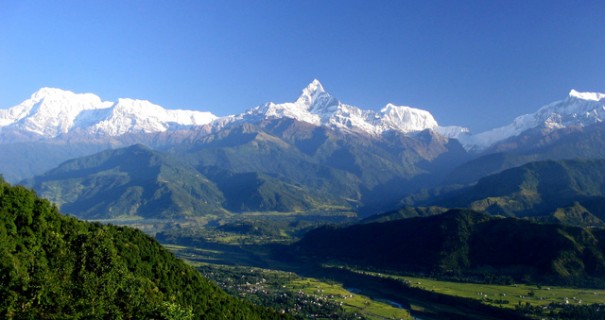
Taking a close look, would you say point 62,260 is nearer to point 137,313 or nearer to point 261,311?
point 137,313

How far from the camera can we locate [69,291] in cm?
7362

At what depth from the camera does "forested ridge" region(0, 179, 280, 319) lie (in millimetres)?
69312

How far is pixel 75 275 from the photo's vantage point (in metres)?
81.9

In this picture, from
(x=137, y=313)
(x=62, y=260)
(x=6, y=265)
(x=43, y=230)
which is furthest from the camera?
(x=43, y=230)

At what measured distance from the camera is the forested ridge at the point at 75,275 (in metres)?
69.3

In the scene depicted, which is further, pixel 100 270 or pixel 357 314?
pixel 357 314

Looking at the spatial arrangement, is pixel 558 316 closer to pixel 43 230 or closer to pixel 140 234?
pixel 140 234

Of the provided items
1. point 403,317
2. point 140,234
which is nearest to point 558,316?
point 403,317

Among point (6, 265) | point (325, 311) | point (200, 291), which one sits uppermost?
point (6, 265)

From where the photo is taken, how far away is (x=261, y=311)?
5335 inches

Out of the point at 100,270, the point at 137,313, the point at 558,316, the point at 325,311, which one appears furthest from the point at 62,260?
the point at 558,316

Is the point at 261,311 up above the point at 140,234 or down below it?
below

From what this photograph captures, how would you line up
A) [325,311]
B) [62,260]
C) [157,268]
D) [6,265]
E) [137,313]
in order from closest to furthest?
1. [6,265]
2. [137,313]
3. [62,260]
4. [157,268]
5. [325,311]

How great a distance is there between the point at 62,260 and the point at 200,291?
4346 cm
